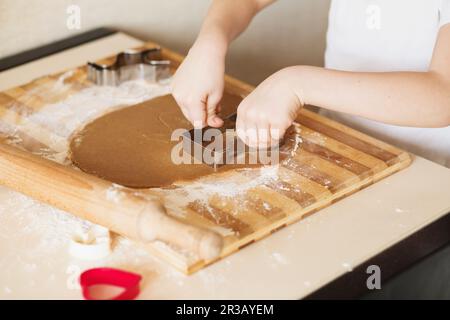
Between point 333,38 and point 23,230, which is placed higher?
point 333,38

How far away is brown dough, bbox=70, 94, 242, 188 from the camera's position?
41.2 inches

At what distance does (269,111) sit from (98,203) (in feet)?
1.00

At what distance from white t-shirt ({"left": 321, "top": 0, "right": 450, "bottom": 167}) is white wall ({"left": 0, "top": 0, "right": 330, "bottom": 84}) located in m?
0.39

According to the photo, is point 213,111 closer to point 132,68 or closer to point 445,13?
point 132,68

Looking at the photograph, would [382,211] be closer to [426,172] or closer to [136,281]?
[426,172]

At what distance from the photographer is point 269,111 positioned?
1077 mm

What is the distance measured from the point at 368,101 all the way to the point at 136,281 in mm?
423

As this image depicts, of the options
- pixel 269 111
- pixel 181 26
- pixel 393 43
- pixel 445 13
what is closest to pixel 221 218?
pixel 269 111

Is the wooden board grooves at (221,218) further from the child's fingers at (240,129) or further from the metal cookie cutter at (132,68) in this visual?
the metal cookie cutter at (132,68)
